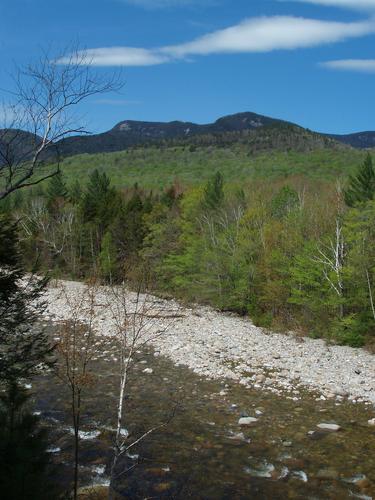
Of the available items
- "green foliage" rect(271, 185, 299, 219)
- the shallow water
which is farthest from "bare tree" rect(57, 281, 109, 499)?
"green foliage" rect(271, 185, 299, 219)

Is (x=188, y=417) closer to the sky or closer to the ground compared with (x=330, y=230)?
closer to the ground

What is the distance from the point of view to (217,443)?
12.0 m

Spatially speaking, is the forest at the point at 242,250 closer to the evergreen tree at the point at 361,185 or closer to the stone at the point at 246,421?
the evergreen tree at the point at 361,185

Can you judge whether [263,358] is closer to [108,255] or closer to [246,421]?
[246,421]

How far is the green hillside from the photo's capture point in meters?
85.2

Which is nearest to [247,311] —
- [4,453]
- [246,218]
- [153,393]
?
[246,218]

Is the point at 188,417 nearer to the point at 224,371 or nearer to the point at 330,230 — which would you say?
the point at 224,371

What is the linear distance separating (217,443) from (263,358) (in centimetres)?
889

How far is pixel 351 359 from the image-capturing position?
21.0 metres

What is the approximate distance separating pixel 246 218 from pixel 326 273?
10.4 metres

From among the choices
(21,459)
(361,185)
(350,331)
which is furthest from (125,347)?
(361,185)

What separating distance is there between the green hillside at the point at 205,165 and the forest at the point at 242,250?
2964cm

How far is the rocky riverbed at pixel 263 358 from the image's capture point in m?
16.6

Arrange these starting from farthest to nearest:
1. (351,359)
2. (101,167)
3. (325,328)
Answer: (101,167), (325,328), (351,359)
